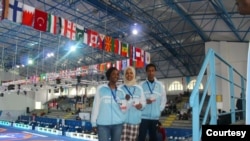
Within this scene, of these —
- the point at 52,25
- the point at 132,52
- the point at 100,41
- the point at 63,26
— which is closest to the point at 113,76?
the point at 52,25

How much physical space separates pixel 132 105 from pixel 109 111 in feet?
1.29

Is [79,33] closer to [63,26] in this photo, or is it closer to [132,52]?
[63,26]

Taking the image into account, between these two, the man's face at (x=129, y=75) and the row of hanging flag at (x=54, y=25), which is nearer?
the man's face at (x=129, y=75)

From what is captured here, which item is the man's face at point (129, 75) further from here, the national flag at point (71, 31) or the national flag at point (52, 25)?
the national flag at point (71, 31)

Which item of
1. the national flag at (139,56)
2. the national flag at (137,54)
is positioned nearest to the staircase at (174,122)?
the national flag at (139,56)

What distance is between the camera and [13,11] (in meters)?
9.38

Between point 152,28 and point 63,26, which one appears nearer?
point 63,26

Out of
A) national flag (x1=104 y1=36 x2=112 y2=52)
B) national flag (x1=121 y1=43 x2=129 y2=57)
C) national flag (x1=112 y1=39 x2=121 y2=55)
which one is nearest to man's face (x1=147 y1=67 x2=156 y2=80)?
national flag (x1=104 y1=36 x2=112 y2=52)

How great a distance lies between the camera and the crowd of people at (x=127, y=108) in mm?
3564

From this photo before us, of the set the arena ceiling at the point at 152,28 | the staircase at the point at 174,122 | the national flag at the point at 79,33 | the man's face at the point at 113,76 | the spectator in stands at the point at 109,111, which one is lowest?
the staircase at the point at 174,122

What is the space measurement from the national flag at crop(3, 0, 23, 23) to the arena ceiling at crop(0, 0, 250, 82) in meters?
6.78

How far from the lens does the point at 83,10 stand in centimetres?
2011

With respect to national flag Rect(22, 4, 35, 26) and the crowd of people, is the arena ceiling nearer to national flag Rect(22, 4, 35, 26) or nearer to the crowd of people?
national flag Rect(22, 4, 35, 26)

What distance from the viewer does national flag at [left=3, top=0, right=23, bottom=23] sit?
30.0 ft
